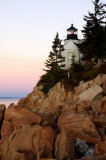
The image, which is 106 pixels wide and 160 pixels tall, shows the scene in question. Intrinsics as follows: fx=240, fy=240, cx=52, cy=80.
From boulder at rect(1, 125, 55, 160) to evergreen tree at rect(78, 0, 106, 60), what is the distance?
108 feet

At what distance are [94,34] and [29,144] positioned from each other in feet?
127

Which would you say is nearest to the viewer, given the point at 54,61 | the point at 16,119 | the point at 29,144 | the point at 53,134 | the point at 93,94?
the point at 29,144

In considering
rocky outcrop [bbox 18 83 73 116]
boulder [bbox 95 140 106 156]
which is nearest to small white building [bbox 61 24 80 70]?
rocky outcrop [bbox 18 83 73 116]

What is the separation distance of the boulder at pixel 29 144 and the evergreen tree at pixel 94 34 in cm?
3291

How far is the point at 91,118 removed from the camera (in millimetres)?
16344

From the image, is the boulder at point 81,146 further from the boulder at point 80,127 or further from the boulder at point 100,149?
the boulder at point 100,149

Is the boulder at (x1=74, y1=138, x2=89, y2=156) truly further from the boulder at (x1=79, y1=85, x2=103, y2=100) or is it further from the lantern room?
the lantern room

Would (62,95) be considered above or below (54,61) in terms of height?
below

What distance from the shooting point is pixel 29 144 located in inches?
530

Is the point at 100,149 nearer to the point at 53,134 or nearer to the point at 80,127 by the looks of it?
the point at 80,127

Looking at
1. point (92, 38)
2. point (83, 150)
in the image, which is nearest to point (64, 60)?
point (92, 38)

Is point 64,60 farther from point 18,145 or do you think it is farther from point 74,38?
point 18,145

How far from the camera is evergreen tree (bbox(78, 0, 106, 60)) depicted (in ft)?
157

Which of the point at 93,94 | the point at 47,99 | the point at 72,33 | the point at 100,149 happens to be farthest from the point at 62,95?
the point at 72,33
